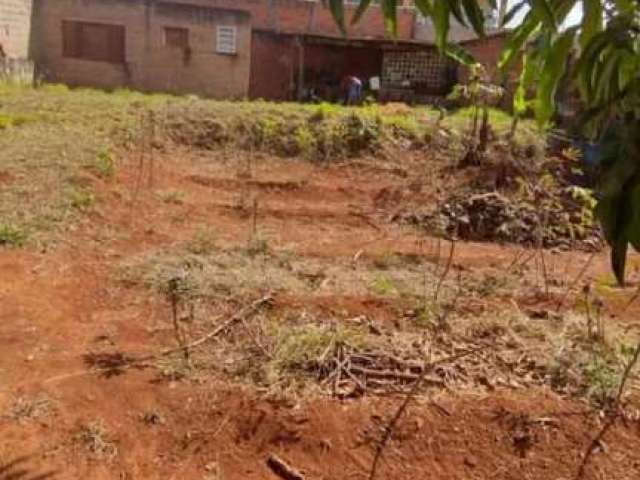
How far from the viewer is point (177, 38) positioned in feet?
55.8

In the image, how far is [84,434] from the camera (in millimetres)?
2787

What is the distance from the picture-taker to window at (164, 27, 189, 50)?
55.5 feet

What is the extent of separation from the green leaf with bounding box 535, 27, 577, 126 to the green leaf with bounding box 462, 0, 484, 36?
156 mm

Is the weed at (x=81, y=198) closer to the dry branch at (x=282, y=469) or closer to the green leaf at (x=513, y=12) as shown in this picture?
the dry branch at (x=282, y=469)

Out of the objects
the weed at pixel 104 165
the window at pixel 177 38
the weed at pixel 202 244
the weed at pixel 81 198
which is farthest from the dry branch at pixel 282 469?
the window at pixel 177 38

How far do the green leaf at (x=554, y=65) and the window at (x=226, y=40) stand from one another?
1673 cm

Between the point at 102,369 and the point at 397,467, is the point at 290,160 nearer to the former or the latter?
the point at 102,369

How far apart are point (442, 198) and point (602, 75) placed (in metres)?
6.52

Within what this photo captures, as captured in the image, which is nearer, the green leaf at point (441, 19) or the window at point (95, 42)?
the green leaf at point (441, 19)

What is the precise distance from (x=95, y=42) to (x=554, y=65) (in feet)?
56.6

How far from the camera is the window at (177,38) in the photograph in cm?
1691

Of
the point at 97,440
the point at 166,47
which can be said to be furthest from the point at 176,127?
the point at 166,47

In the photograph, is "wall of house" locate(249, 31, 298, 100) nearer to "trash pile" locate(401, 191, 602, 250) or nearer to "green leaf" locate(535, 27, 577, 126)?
"trash pile" locate(401, 191, 602, 250)

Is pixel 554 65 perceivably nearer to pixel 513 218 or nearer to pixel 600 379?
pixel 600 379
